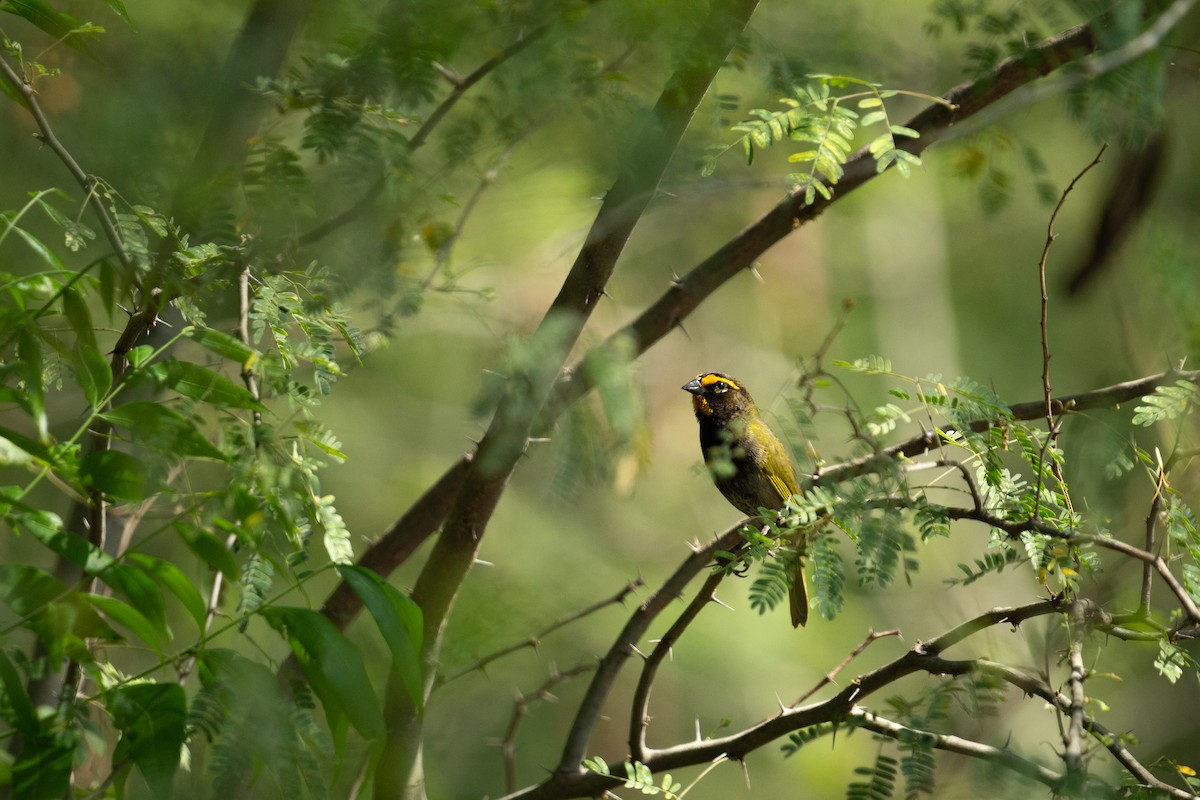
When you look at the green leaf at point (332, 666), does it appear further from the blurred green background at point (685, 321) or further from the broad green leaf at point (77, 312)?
the broad green leaf at point (77, 312)

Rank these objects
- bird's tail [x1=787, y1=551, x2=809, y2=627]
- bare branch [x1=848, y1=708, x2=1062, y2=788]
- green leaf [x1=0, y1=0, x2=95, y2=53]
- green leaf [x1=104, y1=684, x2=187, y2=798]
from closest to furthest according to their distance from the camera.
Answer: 1. green leaf [x1=104, y1=684, x2=187, y2=798]
2. bare branch [x1=848, y1=708, x2=1062, y2=788]
3. green leaf [x1=0, y1=0, x2=95, y2=53]
4. bird's tail [x1=787, y1=551, x2=809, y2=627]

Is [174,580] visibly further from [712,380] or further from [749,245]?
[712,380]

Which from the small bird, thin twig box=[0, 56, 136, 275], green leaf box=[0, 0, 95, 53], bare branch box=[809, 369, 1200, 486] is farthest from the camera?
the small bird

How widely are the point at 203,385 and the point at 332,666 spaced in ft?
1.79

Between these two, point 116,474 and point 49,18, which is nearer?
point 116,474

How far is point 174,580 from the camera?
1.73 metres

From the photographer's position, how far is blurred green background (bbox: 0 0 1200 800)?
1.72 metres

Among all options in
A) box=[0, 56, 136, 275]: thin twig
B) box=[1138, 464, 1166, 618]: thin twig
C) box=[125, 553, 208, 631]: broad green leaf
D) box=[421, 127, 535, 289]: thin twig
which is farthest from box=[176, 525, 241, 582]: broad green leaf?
box=[1138, 464, 1166, 618]: thin twig

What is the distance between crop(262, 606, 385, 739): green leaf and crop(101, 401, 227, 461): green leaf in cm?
31

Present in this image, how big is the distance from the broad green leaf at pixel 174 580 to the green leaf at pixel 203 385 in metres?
0.29

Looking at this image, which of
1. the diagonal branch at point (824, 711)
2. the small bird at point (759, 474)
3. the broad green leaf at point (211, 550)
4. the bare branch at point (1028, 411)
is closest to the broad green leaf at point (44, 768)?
the broad green leaf at point (211, 550)

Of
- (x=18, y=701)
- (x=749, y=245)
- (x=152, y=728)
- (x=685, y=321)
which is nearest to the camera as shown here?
(x=18, y=701)

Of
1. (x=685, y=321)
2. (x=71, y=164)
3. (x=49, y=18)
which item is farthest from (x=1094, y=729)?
(x=685, y=321)

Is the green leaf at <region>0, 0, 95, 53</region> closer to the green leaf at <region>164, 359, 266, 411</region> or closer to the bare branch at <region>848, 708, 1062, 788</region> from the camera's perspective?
the green leaf at <region>164, 359, 266, 411</region>
